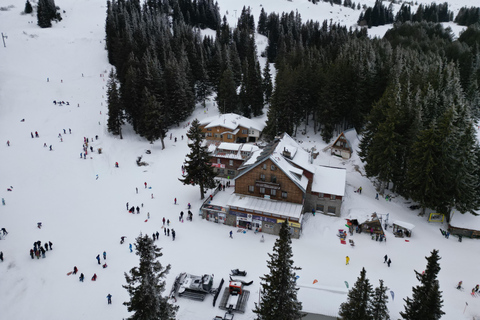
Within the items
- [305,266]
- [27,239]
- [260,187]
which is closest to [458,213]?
[305,266]

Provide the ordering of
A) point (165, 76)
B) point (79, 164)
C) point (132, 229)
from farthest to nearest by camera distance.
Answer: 1. point (165, 76)
2. point (79, 164)
3. point (132, 229)

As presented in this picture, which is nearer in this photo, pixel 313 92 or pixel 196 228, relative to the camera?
pixel 196 228

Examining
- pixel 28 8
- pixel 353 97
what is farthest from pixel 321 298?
pixel 28 8

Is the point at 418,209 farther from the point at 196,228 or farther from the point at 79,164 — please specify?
the point at 79,164

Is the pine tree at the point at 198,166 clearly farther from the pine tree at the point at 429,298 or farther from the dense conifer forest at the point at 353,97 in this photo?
the pine tree at the point at 429,298

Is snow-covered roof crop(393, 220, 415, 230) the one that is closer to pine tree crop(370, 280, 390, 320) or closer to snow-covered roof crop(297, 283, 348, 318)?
snow-covered roof crop(297, 283, 348, 318)

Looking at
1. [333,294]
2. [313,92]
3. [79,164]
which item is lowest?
[79,164]
